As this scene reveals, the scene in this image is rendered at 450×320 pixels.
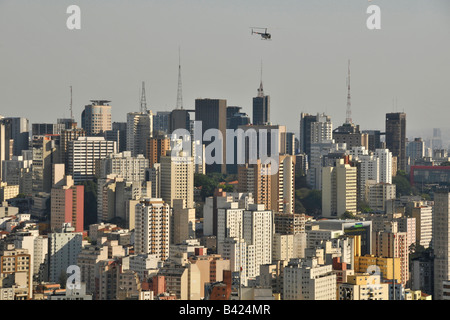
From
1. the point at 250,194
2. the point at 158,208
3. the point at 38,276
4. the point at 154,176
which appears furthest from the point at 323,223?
the point at 38,276

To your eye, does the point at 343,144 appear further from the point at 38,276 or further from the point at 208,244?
the point at 38,276

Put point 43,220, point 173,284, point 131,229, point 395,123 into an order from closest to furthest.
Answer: point 173,284
point 131,229
point 43,220
point 395,123

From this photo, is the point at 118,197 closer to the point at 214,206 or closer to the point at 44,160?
the point at 214,206

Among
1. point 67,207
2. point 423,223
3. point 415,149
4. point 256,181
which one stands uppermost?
point 415,149

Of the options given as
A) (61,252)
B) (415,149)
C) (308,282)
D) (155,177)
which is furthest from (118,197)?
(415,149)

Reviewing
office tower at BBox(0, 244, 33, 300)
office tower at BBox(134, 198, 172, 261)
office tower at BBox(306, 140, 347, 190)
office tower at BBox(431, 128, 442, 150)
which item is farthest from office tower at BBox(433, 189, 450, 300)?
office tower at BBox(306, 140, 347, 190)

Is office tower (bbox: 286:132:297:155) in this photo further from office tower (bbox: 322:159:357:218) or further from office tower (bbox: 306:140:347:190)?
office tower (bbox: 322:159:357:218)

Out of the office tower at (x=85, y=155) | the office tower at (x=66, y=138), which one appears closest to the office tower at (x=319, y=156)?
the office tower at (x=85, y=155)
